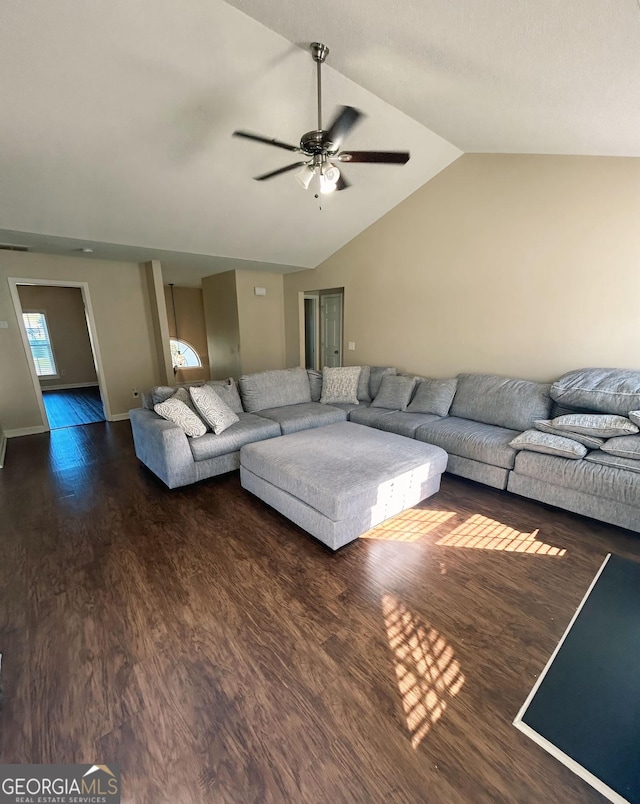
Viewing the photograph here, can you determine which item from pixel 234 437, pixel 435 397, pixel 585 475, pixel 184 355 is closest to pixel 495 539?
pixel 585 475

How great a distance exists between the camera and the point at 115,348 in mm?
5180

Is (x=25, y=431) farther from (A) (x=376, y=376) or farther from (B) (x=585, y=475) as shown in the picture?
(B) (x=585, y=475)

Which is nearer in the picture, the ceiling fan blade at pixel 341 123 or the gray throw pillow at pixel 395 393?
the ceiling fan blade at pixel 341 123

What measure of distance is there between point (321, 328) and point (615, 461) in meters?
5.10

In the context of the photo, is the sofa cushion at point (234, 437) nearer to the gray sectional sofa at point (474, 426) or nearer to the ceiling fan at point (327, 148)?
the gray sectional sofa at point (474, 426)

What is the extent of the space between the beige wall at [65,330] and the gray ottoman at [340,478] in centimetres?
772

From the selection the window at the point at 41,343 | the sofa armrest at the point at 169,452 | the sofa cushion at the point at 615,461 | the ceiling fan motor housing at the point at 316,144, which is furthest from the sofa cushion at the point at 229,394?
the window at the point at 41,343

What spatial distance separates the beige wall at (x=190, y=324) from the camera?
28.2ft

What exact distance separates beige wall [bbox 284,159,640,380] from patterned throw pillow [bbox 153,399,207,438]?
2851mm

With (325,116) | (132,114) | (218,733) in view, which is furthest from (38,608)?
(325,116)

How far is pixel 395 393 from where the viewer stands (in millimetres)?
4016

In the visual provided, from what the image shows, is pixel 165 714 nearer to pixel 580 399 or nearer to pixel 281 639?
pixel 281 639

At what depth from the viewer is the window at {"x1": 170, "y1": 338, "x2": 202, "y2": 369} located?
8.90 m

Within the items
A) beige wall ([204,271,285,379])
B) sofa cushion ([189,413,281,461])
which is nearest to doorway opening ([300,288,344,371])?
beige wall ([204,271,285,379])
